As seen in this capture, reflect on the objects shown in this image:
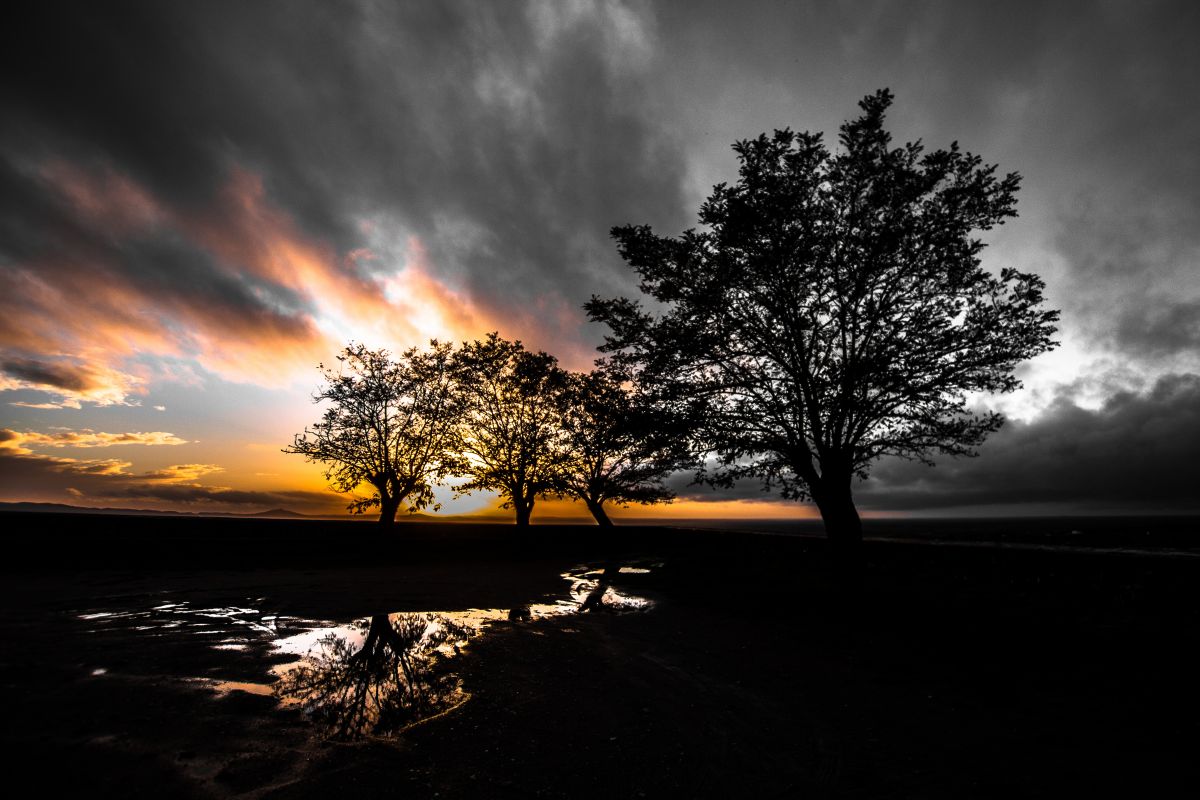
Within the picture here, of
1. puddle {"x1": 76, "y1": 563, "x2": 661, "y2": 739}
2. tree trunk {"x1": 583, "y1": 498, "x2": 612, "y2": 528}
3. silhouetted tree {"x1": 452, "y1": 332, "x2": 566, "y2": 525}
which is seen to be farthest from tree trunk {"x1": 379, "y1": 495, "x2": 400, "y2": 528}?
puddle {"x1": 76, "y1": 563, "x2": 661, "y2": 739}

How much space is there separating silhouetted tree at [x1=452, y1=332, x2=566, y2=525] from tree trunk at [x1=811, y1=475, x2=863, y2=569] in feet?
66.2

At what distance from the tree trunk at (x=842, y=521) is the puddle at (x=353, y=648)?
5.51 metres

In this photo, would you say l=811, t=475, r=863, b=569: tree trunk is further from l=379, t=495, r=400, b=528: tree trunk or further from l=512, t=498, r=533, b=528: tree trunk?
l=379, t=495, r=400, b=528: tree trunk

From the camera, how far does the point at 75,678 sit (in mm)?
6477

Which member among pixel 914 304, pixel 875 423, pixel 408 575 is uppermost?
pixel 914 304

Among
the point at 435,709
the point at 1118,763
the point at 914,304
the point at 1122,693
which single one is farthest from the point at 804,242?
the point at 435,709

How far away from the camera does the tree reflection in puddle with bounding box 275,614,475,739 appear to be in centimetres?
547

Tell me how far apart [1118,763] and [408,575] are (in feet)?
64.0

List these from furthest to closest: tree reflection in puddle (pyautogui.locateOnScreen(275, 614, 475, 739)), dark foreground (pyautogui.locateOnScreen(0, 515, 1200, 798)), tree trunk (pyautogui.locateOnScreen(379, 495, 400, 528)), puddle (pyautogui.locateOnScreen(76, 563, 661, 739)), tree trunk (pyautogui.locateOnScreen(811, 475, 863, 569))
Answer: tree trunk (pyautogui.locateOnScreen(379, 495, 400, 528)) → tree trunk (pyautogui.locateOnScreen(811, 475, 863, 569)) → puddle (pyautogui.locateOnScreen(76, 563, 661, 739)) → tree reflection in puddle (pyautogui.locateOnScreen(275, 614, 475, 739)) → dark foreground (pyautogui.locateOnScreen(0, 515, 1200, 798))

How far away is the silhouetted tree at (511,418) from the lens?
3119 cm

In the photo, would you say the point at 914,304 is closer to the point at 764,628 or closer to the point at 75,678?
the point at 764,628

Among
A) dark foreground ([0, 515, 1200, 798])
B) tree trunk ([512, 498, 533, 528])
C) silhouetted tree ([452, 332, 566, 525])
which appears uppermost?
→ silhouetted tree ([452, 332, 566, 525])

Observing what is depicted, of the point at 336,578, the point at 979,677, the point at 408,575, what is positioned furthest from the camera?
the point at 408,575

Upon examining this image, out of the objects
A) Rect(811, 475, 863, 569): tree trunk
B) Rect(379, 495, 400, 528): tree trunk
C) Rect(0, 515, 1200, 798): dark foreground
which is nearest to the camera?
Rect(0, 515, 1200, 798): dark foreground
